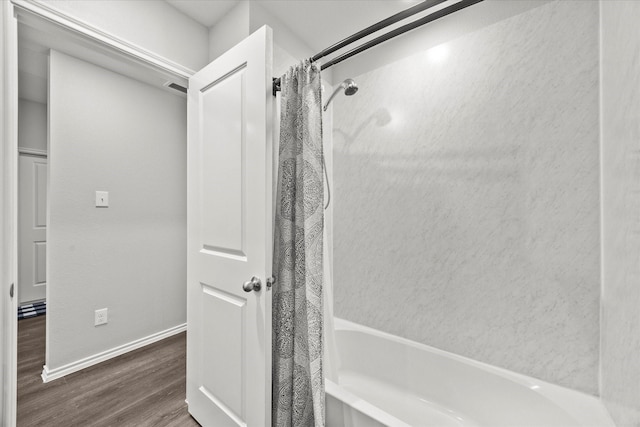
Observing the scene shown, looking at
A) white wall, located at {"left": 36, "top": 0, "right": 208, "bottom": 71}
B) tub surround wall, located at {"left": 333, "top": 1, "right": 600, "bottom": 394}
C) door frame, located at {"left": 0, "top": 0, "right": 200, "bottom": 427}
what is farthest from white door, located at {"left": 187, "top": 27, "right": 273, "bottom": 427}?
tub surround wall, located at {"left": 333, "top": 1, "right": 600, "bottom": 394}

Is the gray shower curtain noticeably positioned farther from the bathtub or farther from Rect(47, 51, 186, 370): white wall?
Rect(47, 51, 186, 370): white wall

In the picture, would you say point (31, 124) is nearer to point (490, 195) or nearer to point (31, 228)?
point (31, 228)

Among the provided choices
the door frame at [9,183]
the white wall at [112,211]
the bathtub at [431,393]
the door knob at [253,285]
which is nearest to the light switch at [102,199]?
the white wall at [112,211]

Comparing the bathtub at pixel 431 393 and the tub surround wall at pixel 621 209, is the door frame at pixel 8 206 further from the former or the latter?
the tub surround wall at pixel 621 209

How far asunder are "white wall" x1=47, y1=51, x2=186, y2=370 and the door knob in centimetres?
179

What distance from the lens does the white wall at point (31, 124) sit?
10.5 ft

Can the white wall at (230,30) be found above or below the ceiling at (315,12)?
below

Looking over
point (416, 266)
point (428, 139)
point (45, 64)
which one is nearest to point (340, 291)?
point (416, 266)

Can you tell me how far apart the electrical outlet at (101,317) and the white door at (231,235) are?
3.86 feet

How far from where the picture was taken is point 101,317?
7.41ft

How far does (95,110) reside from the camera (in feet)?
7.34

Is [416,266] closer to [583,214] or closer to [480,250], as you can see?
[480,250]

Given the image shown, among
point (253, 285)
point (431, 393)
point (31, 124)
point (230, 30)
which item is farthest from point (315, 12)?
point (31, 124)

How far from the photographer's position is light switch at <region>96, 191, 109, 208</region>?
225 centimetres
